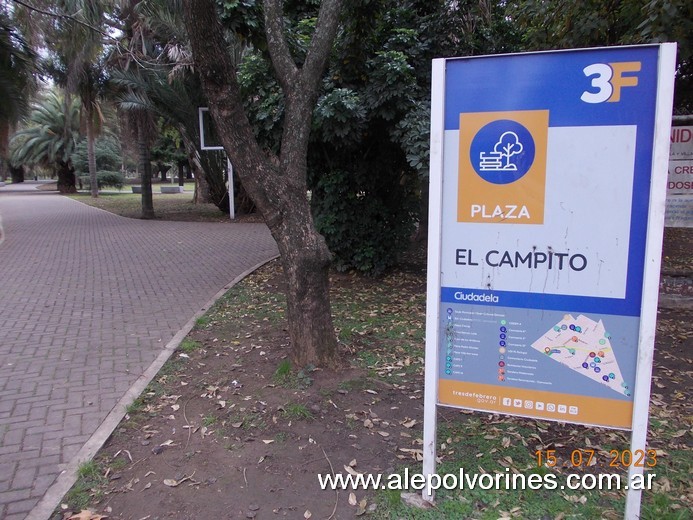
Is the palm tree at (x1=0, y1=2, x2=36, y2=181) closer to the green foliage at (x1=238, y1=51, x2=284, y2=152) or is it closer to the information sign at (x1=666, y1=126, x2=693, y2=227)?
the green foliage at (x1=238, y1=51, x2=284, y2=152)

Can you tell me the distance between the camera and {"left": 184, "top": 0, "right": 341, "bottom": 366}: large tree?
4.29m

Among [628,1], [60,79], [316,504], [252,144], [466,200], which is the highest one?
[60,79]

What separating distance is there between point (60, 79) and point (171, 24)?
7.03 metres

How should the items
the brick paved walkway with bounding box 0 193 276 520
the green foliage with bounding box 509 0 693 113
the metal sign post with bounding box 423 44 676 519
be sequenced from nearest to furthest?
the metal sign post with bounding box 423 44 676 519, the brick paved walkway with bounding box 0 193 276 520, the green foliage with bounding box 509 0 693 113

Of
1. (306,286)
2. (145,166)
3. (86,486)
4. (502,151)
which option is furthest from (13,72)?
(502,151)

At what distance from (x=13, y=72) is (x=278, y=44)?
13.6 metres

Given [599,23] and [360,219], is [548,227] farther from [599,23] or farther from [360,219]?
[360,219]

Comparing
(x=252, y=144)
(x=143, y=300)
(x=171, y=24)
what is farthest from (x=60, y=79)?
(x=252, y=144)

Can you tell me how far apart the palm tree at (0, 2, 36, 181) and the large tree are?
1214 cm

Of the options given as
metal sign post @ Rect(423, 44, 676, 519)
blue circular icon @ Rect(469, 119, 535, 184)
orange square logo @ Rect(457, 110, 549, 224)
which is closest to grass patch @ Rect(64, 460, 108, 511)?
metal sign post @ Rect(423, 44, 676, 519)

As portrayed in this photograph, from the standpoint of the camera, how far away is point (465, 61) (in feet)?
8.79

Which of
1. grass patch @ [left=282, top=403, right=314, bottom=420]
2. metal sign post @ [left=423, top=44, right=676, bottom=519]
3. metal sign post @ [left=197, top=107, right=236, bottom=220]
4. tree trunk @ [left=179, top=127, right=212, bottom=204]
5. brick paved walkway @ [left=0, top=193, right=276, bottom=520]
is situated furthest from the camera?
tree trunk @ [left=179, top=127, right=212, bottom=204]

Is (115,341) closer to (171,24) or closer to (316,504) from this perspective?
(316,504)

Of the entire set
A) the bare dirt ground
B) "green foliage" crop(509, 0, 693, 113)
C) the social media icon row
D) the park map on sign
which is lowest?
the bare dirt ground
